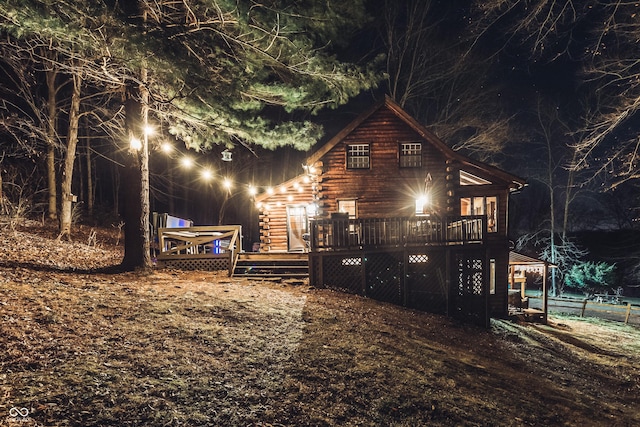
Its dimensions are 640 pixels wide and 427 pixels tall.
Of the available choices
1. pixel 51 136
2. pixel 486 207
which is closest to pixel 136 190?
pixel 51 136

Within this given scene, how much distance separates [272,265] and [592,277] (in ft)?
101

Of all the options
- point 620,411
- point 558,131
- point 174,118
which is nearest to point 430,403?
point 620,411

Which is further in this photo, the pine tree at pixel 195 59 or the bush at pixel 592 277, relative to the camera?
the bush at pixel 592 277

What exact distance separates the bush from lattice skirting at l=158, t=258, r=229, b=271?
1270 inches

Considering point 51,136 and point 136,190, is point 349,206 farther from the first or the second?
point 51,136

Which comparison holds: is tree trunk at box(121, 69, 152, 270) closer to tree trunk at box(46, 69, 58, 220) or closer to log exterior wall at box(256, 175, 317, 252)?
tree trunk at box(46, 69, 58, 220)

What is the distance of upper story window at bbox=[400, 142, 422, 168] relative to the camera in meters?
16.5

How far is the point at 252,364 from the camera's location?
17.2 ft

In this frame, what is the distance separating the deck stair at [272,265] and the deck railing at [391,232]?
1472 mm

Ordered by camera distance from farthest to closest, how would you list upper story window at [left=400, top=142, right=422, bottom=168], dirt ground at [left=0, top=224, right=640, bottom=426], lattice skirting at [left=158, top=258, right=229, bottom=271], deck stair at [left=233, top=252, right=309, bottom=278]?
1. upper story window at [left=400, top=142, right=422, bottom=168]
2. lattice skirting at [left=158, top=258, right=229, bottom=271]
3. deck stair at [left=233, top=252, right=309, bottom=278]
4. dirt ground at [left=0, top=224, right=640, bottom=426]

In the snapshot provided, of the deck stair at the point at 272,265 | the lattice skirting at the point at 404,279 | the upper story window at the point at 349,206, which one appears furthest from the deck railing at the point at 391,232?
the upper story window at the point at 349,206

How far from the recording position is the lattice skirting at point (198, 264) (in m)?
12.5

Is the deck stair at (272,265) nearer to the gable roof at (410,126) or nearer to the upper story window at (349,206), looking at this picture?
the upper story window at (349,206)

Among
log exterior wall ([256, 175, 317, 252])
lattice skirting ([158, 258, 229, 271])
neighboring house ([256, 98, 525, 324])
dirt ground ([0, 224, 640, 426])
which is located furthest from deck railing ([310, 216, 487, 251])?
log exterior wall ([256, 175, 317, 252])
